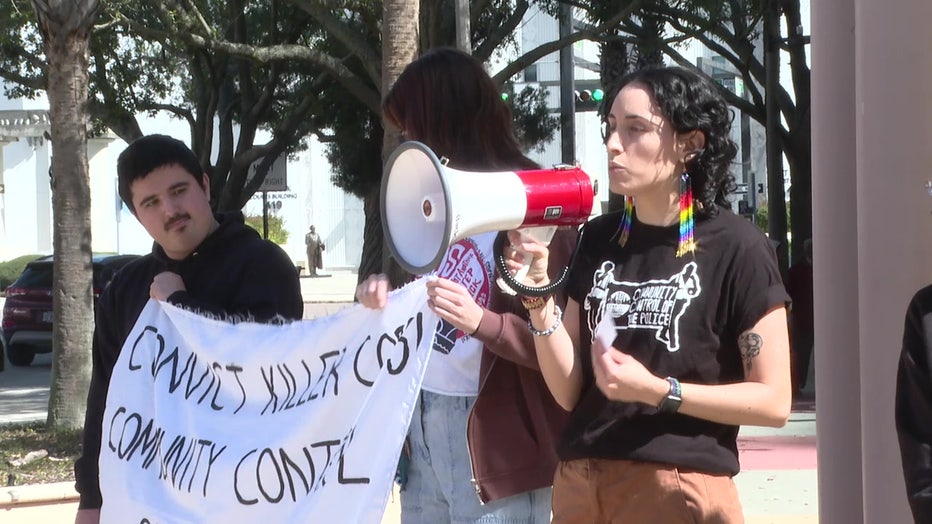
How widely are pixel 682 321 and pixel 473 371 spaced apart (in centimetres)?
59

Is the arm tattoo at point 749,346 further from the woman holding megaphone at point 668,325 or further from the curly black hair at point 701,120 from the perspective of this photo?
the curly black hair at point 701,120

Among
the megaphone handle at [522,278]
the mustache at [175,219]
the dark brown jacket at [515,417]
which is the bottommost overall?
the dark brown jacket at [515,417]

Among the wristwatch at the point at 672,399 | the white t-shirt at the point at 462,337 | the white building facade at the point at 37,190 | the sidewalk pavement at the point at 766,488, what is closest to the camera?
the wristwatch at the point at 672,399

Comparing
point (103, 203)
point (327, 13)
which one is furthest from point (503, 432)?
point (103, 203)

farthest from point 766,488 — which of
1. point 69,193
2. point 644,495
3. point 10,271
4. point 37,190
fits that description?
point 37,190

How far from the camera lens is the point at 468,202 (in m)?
2.53

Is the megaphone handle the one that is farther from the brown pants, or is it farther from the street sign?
the street sign

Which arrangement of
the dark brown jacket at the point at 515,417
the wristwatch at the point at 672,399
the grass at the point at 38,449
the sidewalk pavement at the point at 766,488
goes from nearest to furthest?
the wristwatch at the point at 672,399 < the dark brown jacket at the point at 515,417 < the sidewalk pavement at the point at 766,488 < the grass at the point at 38,449

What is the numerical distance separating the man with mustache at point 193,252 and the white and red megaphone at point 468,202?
0.75 metres

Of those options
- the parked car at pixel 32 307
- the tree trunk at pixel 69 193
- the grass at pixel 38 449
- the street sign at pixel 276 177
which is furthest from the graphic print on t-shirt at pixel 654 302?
the street sign at pixel 276 177

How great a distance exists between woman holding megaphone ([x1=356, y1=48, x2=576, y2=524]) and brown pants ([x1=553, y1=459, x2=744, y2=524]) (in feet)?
0.73

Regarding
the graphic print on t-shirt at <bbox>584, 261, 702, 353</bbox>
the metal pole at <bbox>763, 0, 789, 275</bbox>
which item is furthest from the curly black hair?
the metal pole at <bbox>763, 0, 789, 275</bbox>

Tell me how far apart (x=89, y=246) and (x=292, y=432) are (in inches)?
244

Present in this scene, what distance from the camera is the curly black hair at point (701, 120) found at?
2670 millimetres
